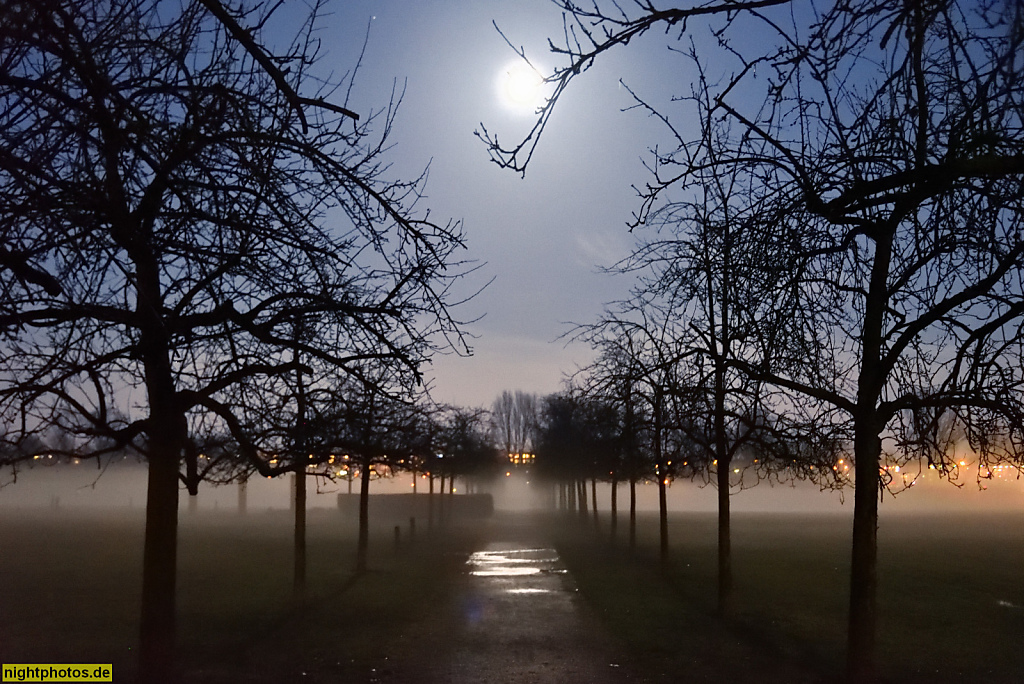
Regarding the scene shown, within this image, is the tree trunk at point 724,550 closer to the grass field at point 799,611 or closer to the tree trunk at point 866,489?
the grass field at point 799,611

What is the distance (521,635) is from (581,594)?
4.62 meters

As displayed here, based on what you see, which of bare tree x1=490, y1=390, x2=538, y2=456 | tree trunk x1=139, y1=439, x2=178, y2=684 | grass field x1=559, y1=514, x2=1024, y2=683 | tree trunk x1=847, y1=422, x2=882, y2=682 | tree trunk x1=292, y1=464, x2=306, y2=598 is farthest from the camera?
bare tree x1=490, y1=390, x2=538, y2=456

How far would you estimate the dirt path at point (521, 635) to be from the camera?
992cm

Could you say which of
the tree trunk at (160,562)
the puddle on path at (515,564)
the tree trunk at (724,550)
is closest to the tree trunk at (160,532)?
the tree trunk at (160,562)

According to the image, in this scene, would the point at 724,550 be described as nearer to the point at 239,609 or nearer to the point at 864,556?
the point at 864,556

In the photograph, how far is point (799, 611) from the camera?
1475 cm

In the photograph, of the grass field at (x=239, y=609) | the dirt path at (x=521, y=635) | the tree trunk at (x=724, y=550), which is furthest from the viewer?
the tree trunk at (x=724, y=550)

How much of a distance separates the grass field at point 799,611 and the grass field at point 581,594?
0.17 feet

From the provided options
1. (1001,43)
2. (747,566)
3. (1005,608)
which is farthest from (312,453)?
(747,566)

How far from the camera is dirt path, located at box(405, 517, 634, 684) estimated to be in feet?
32.6

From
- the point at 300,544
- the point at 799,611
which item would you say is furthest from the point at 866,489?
the point at 300,544

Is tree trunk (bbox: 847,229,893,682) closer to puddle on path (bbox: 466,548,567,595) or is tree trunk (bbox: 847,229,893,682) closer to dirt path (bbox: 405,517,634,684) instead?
dirt path (bbox: 405,517,634,684)

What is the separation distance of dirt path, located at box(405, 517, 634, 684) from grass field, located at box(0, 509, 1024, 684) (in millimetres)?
390

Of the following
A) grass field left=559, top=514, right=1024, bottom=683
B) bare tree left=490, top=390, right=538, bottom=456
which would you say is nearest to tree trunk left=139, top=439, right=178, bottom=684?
grass field left=559, top=514, right=1024, bottom=683
